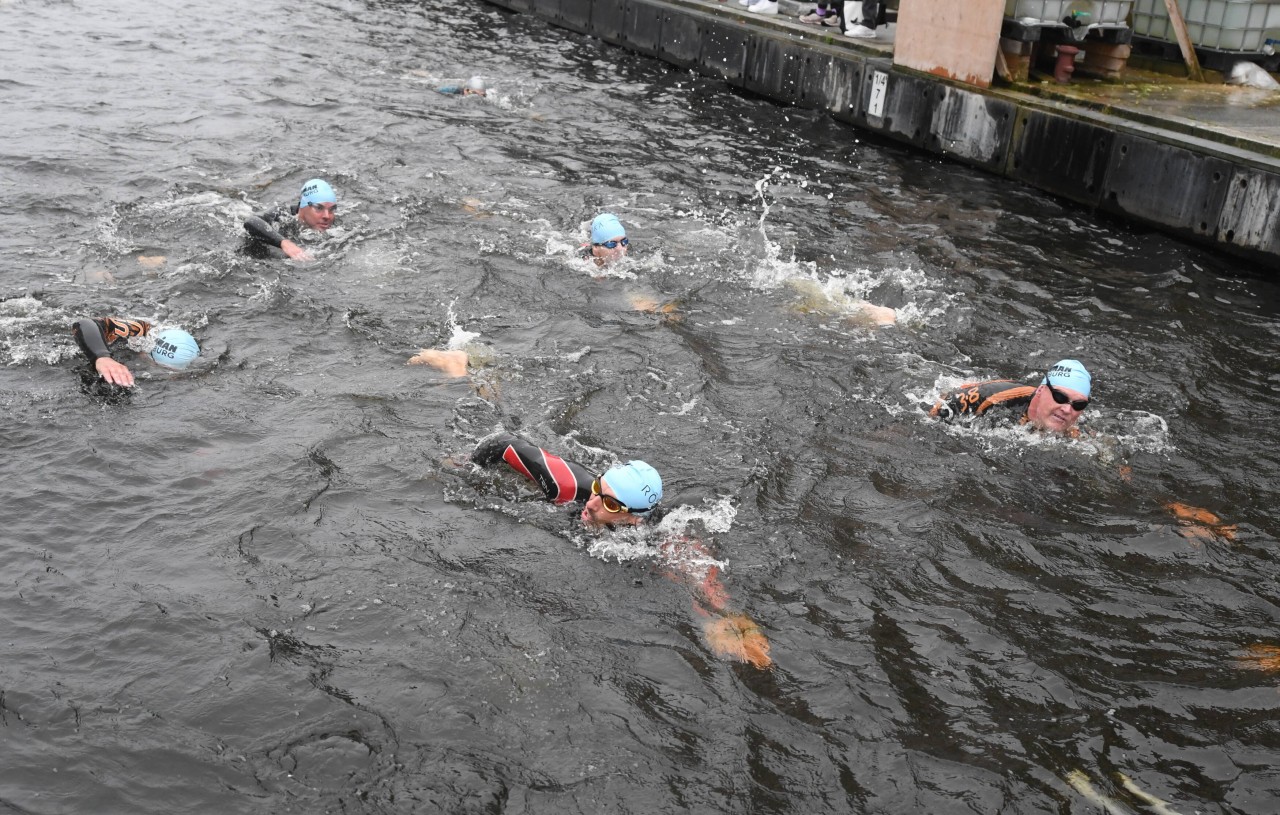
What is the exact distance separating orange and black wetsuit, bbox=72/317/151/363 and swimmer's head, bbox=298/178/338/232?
129 inches

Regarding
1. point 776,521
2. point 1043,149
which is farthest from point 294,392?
point 1043,149

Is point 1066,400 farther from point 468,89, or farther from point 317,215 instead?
point 468,89

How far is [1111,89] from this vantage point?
54.0 ft

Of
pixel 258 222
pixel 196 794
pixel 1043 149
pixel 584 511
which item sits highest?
pixel 1043 149

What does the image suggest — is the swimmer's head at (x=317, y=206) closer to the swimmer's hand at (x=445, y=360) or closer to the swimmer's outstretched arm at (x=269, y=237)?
the swimmer's outstretched arm at (x=269, y=237)

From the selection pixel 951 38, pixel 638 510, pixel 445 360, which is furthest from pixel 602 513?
pixel 951 38

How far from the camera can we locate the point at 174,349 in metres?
9.72

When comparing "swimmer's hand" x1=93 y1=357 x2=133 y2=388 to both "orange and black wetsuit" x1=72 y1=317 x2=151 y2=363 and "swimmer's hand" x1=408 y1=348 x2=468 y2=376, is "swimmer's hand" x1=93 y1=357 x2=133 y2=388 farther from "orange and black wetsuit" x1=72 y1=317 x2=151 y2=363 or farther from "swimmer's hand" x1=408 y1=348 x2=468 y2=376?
"swimmer's hand" x1=408 y1=348 x2=468 y2=376

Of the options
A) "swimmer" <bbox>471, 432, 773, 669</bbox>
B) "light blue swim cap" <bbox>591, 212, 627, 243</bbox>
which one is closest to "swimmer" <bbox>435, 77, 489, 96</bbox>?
"light blue swim cap" <bbox>591, 212, 627, 243</bbox>

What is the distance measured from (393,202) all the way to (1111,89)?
11.0 metres

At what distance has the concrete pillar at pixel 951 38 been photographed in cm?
1652

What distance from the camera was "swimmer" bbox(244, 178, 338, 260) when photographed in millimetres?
12289

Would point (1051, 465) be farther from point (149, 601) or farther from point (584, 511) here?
point (149, 601)

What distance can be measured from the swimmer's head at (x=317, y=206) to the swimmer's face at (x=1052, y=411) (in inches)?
329
